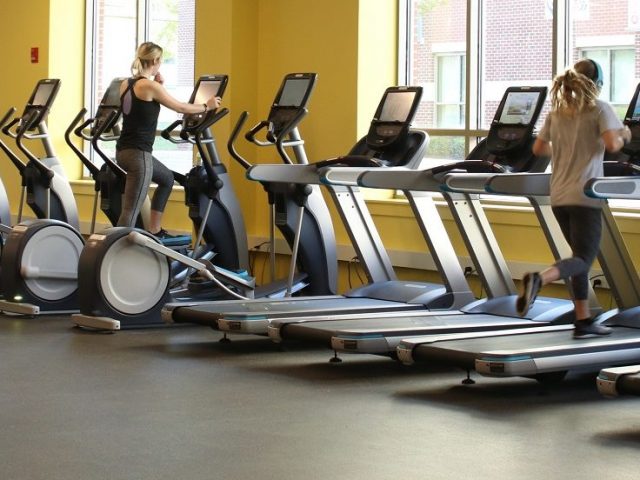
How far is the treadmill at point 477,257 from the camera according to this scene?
6.04 metres

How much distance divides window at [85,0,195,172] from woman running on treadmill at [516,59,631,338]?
5554 millimetres

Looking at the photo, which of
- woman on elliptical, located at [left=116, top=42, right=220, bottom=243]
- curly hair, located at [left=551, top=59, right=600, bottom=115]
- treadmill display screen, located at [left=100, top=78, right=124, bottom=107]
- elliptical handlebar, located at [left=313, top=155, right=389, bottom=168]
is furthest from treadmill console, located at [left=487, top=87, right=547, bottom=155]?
treadmill display screen, located at [left=100, top=78, right=124, bottom=107]

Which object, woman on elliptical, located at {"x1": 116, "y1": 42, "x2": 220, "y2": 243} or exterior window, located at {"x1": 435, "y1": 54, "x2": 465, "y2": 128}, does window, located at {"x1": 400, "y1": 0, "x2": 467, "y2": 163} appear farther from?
woman on elliptical, located at {"x1": 116, "y1": 42, "x2": 220, "y2": 243}

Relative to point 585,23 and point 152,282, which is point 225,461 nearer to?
point 152,282

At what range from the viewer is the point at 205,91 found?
8.27 meters

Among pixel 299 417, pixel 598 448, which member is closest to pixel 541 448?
pixel 598 448

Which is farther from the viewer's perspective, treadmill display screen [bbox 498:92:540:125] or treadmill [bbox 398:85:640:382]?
treadmill display screen [bbox 498:92:540:125]

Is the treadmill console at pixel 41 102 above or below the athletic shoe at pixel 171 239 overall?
above

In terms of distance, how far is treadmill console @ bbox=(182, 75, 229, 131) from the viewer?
8133 mm

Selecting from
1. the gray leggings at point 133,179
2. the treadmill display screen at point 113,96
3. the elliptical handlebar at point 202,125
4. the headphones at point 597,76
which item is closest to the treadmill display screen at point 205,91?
the elliptical handlebar at point 202,125

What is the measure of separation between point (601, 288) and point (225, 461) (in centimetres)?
363

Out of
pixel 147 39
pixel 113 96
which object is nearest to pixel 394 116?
pixel 113 96

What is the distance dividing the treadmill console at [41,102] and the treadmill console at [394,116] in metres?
2.83

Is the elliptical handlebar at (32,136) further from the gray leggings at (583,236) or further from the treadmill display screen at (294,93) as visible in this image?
the gray leggings at (583,236)
